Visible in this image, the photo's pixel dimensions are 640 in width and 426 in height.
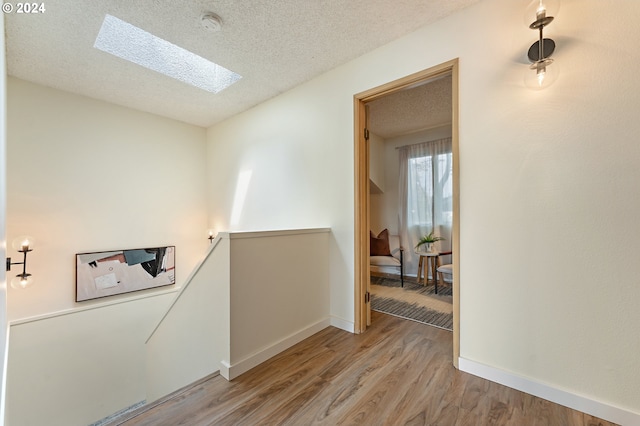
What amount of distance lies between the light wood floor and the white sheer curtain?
262 cm

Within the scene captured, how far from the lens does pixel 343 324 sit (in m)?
2.43

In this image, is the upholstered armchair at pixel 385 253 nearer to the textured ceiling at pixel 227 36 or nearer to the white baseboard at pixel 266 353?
the white baseboard at pixel 266 353

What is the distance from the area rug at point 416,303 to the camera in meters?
2.65

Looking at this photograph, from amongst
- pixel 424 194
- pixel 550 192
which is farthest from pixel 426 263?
pixel 550 192

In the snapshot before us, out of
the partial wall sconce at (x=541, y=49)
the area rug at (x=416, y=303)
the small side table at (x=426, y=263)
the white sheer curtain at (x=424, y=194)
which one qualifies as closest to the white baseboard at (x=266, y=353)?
the area rug at (x=416, y=303)

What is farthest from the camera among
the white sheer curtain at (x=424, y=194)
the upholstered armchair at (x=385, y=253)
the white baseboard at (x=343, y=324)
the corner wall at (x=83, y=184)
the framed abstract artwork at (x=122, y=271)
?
the white sheer curtain at (x=424, y=194)

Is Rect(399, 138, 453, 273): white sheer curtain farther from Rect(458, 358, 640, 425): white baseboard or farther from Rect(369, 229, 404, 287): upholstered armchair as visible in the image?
Rect(458, 358, 640, 425): white baseboard

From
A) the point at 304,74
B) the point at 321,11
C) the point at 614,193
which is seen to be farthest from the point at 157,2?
the point at 614,193

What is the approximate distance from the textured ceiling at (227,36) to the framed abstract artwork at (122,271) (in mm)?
2035

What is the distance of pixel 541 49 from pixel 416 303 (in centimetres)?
262

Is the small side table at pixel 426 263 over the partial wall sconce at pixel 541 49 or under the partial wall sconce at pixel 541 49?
under

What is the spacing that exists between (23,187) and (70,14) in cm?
Answer: 200

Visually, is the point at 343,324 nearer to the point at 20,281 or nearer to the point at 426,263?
the point at 426,263

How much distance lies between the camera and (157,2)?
1.78 m
